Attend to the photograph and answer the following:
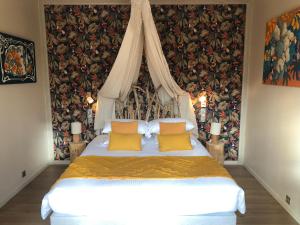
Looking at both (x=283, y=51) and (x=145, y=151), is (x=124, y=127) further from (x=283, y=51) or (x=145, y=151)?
(x=283, y=51)

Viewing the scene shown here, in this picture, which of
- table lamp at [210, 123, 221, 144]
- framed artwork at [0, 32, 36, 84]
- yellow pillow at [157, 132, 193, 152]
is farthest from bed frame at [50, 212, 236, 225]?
framed artwork at [0, 32, 36, 84]

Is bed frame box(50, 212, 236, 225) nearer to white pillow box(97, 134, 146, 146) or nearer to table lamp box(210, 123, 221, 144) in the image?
white pillow box(97, 134, 146, 146)

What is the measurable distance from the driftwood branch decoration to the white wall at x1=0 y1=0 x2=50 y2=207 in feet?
4.60

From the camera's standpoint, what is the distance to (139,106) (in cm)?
466

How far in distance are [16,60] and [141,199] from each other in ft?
8.93

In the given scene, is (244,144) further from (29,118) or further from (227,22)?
(29,118)

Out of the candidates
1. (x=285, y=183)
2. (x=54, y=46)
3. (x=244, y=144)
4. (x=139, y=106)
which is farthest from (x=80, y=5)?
(x=285, y=183)

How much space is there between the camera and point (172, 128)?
394cm

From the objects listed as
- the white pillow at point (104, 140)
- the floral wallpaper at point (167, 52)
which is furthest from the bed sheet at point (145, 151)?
the floral wallpaper at point (167, 52)

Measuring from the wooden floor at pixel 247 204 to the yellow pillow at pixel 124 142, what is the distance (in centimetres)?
124

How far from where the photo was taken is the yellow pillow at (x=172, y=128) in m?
3.92

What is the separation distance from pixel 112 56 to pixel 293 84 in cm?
291

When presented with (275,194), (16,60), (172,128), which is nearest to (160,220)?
(172,128)

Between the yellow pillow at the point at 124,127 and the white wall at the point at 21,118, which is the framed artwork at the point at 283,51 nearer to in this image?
the yellow pillow at the point at 124,127
